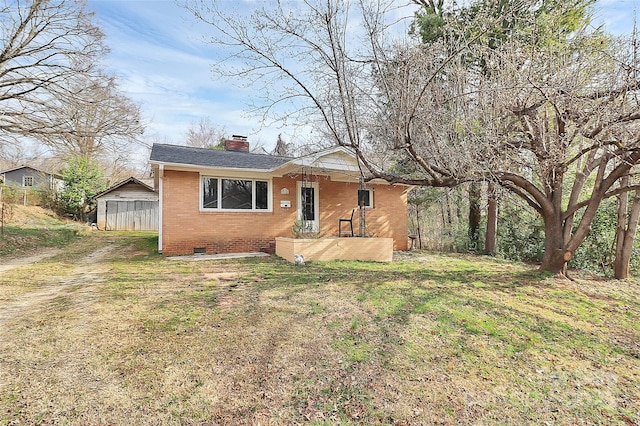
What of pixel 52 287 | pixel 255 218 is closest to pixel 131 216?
pixel 255 218

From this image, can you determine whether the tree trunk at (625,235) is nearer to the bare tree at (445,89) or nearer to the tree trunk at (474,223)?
the bare tree at (445,89)

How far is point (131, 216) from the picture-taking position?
824 inches

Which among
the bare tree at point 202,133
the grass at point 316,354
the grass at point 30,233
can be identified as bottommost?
the grass at point 316,354

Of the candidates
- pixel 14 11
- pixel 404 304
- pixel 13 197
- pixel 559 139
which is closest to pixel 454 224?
pixel 559 139

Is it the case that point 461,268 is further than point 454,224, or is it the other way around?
point 454,224

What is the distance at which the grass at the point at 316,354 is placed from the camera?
2.75 metres

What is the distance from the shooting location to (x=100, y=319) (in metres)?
4.32

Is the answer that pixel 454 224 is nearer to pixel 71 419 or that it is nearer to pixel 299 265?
pixel 299 265

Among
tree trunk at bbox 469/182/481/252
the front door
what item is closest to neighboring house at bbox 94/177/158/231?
the front door

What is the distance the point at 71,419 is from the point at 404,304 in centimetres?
438

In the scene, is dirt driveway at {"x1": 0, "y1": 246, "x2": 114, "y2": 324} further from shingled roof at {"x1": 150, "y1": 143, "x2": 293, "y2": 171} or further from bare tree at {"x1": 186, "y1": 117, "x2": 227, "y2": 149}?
bare tree at {"x1": 186, "y1": 117, "x2": 227, "y2": 149}

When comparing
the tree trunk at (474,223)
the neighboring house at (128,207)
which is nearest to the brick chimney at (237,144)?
the neighboring house at (128,207)

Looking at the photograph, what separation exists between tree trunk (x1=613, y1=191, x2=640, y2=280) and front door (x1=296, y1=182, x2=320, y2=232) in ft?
28.4

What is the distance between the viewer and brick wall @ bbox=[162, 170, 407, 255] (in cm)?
1000
